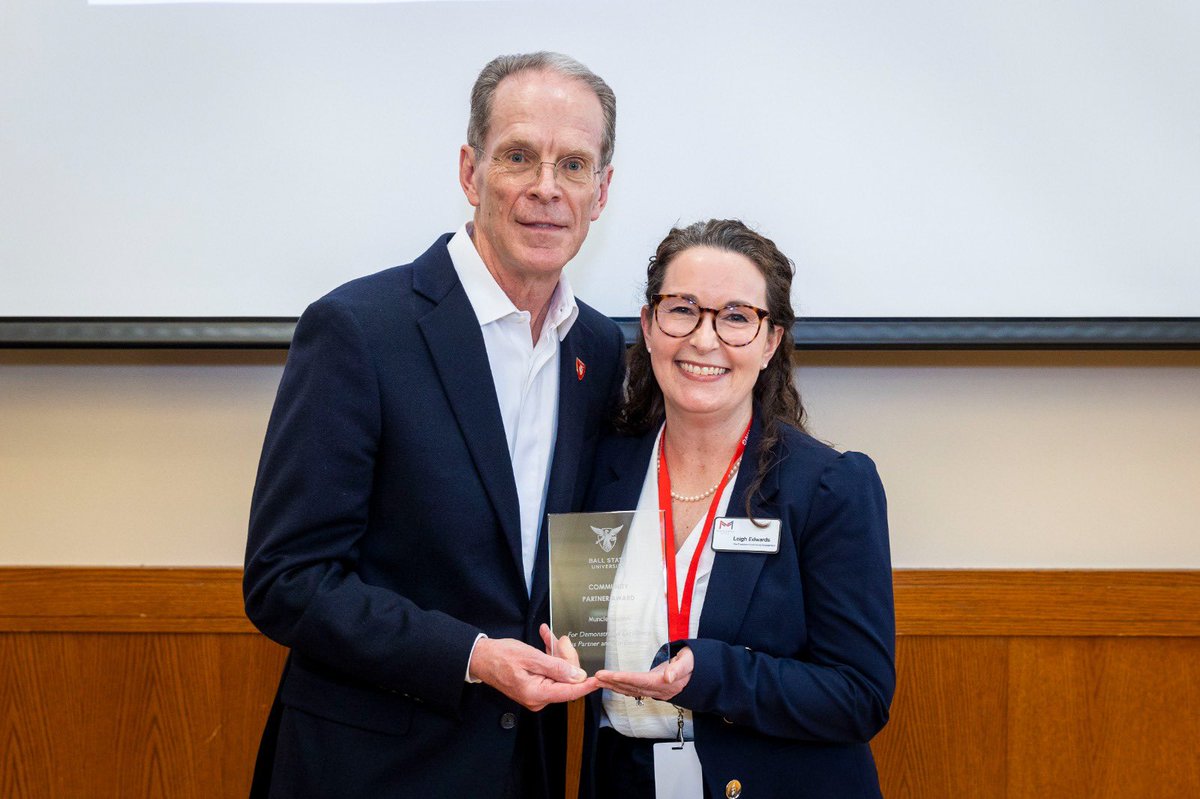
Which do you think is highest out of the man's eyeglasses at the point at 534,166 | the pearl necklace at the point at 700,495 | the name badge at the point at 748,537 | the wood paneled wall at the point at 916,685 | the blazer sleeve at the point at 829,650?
the man's eyeglasses at the point at 534,166

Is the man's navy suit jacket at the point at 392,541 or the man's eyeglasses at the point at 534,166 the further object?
the man's eyeglasses at the point at 534,166

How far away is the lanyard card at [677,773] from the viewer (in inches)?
66.5

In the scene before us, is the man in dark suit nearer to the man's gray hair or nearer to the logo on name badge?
the man's gray hair

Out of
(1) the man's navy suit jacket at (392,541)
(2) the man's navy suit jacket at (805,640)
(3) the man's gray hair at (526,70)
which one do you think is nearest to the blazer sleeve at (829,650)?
(2) the man's navy suit jacket at (805,640)

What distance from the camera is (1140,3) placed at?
7.53ft

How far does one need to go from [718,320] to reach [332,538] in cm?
78

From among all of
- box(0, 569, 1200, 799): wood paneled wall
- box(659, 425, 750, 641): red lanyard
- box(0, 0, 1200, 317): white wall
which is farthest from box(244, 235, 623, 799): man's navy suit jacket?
box(0, 569, 1200, 799): wood paneled wall

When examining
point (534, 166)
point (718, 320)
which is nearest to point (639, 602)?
point (718, 320)

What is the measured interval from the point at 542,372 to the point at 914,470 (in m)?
1.12

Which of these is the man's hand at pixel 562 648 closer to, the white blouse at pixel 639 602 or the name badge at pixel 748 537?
the white blouse at pixel 639 602

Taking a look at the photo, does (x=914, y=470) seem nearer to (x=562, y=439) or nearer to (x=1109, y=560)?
(x=1109, y=560)

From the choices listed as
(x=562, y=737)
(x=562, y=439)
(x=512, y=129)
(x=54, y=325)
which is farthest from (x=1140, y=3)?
(x=54, y=325)

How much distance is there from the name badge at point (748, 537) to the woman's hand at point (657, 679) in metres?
0.21

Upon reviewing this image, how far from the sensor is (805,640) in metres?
1.75
